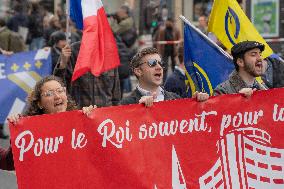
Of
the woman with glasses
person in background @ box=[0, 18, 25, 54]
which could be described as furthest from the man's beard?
person in background @ box=[0, 18, 25, 54]

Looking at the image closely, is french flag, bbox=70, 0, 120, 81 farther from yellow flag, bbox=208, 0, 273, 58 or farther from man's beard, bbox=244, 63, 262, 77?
man's beard, bbox=244, 63, 262, 77

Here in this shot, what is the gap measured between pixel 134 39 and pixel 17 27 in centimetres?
443

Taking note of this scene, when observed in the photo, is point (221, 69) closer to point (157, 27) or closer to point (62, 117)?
point (62, 117)

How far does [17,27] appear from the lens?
68.4 feet

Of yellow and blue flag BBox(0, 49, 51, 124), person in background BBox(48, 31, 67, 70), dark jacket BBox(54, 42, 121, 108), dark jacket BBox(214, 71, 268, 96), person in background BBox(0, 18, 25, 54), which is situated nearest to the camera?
dark jacket BBox(214, 71, 268, 96)

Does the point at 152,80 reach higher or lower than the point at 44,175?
higher

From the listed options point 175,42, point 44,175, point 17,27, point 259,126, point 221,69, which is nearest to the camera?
point 44,175

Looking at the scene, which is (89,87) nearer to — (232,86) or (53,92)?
(232,86)

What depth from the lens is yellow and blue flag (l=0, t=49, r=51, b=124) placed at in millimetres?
11773

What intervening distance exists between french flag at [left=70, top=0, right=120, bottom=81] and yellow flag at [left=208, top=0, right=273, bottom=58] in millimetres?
923

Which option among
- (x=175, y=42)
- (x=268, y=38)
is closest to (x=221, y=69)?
(x=268, y=38)

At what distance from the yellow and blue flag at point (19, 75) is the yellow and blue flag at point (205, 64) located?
160 inches

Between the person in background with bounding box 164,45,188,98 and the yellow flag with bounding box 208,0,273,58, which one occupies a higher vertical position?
the yellow flag with bounding box 208,0,273,58

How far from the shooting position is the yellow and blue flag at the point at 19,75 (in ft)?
38.6
